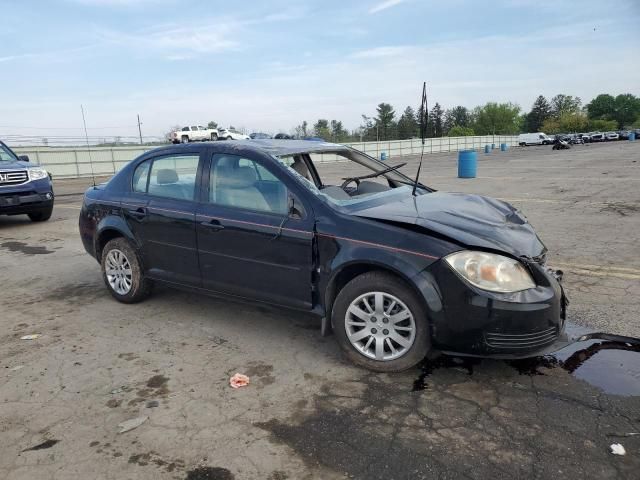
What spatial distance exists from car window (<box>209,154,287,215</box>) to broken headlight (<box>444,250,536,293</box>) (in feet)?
4.55

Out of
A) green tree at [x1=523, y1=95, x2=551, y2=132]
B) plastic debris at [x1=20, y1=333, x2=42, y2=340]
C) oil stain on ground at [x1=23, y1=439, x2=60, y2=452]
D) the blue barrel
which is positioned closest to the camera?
oil stain on ground at [x1=23, y1=439, x2=60, y2=452]

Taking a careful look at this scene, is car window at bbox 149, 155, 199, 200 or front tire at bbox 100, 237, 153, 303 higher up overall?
car window at bbox 149, 155, 199, 200

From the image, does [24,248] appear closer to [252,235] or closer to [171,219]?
[171,219]

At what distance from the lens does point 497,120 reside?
133 meters

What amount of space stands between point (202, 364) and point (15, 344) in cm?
171

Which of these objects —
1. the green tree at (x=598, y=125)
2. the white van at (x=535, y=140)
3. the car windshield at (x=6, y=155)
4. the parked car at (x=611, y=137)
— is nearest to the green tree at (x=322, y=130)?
the white van at (x=535, y=140)

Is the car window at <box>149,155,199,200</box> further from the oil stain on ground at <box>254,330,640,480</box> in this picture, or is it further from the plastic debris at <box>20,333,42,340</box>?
the oil stain on ground at <box>254,330,640,480</box>

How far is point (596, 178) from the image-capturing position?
16531 mm

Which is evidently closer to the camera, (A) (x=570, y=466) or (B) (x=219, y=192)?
(A) (x=570, y=466)

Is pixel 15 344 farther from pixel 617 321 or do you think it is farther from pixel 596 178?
pixel 596 178

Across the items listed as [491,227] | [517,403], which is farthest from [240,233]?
[517,403]

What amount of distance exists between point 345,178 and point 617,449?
2.94 m

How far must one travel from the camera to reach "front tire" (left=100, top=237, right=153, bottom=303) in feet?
16.3

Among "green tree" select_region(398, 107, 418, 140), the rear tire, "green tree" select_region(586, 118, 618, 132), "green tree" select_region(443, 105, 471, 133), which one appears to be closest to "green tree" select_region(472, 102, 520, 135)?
"green tree" select_region(443, 105, 471, 133)
